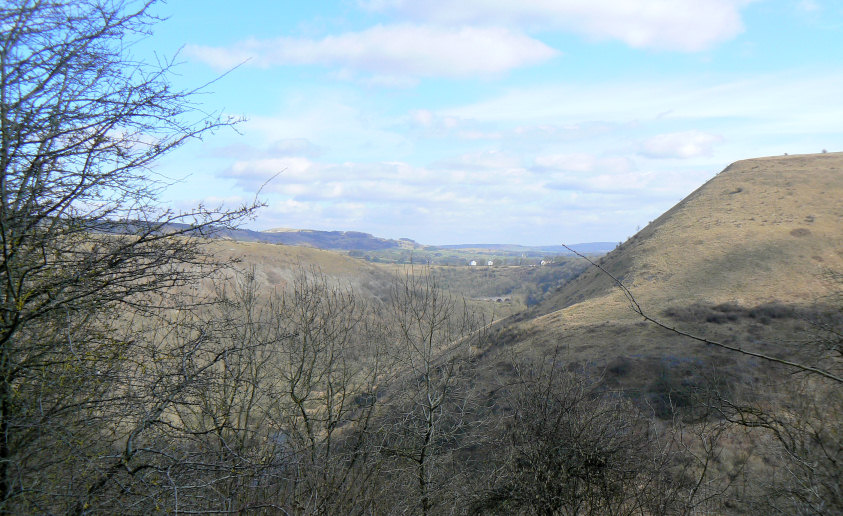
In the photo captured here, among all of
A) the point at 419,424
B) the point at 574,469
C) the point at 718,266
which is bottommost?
the point at 419,424

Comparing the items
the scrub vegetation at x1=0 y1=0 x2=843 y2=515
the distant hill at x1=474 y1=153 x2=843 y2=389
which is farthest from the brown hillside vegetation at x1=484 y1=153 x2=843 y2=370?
the scrub vegetation at x1=0 y1=0 x2=843 y2=515

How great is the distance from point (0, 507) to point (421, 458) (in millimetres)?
8166

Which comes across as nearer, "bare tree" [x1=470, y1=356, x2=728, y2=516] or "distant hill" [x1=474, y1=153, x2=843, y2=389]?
"bare tree" [x1=470, y1=356, x2=728, y2=516]

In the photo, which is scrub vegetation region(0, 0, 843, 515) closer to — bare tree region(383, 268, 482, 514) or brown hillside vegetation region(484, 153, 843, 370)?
bare tree region(383, 268, 482, 514)

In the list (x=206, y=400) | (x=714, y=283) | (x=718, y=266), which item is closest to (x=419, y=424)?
(x=206, y=400)

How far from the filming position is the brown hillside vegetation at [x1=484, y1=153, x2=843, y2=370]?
108 ft

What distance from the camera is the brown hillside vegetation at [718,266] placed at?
32875mm

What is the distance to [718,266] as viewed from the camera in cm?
4125

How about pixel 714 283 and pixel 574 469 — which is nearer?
pixel 574 469

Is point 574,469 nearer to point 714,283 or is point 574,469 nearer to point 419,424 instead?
point 419,424

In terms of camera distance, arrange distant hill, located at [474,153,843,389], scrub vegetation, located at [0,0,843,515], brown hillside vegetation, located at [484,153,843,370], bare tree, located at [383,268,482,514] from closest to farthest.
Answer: scrub vegetation, located at [0,0,843,515], bare tree, located at [383,268,482,514], distant hill, located at [474,153,843,389], brown hillside vegetation, located at [484,153,843,370]

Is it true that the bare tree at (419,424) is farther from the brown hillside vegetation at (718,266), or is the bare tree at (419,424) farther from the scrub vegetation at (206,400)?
the brown hillside vegetation at (718,266)

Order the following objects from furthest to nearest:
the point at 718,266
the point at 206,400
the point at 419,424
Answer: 1. the point at 718,266
2. the point at 419,424
3. the point at 206,400

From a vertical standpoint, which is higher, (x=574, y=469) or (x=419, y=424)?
(x=574, y=469)
